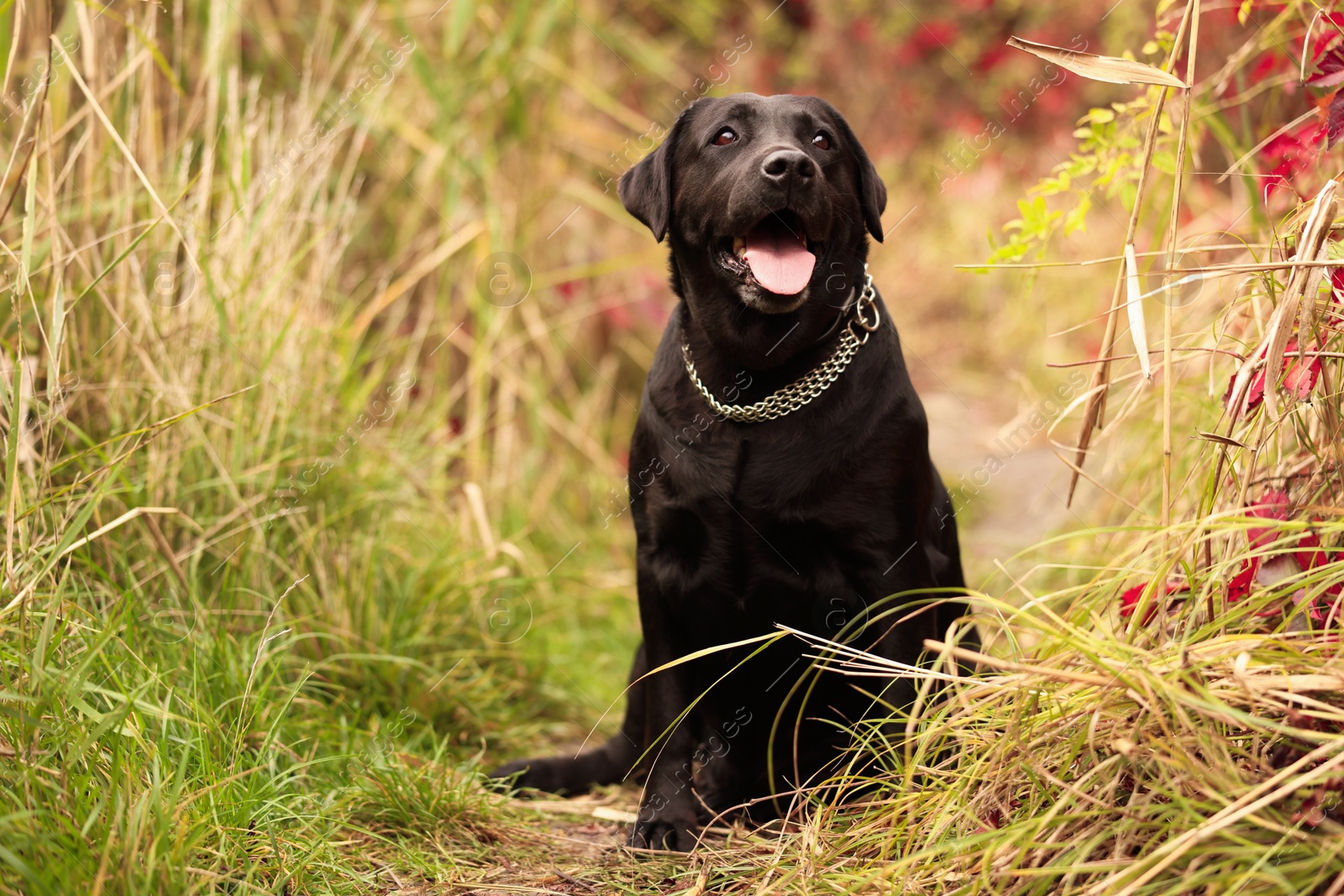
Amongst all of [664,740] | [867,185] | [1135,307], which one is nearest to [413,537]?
[664,740]

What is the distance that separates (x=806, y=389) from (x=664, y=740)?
0.74 meters

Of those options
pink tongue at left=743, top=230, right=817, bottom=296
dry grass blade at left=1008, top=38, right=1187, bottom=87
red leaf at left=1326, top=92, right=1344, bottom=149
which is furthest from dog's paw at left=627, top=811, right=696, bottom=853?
red leaf at left=1326, top=92, right=1344, bottom=149

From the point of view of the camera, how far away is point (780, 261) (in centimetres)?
221

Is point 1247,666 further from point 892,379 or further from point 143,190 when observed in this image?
point 143,190

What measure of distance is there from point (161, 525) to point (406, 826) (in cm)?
99

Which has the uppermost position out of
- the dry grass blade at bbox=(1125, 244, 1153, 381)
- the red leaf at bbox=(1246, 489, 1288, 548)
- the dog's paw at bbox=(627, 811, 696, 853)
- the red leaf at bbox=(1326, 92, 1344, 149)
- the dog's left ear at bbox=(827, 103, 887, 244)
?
the red leaf at bbox=(1326, 92, 1344, 149)

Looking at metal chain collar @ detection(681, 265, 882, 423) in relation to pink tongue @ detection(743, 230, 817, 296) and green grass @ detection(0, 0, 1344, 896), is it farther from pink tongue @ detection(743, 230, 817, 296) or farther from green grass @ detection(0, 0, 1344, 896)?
green grass @ detection(0, 0, 1344, 896)

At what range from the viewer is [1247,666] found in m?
1.51

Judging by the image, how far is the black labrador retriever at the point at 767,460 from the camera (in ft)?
7.04

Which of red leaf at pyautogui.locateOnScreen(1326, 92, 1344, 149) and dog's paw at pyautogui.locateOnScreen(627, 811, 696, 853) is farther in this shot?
dog's paw at pyautogui.locateOnScreen(627, 811, 696, 853)

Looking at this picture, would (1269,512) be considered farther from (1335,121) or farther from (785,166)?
(785,166)

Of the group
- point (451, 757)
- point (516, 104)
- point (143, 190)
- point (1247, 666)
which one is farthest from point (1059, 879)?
point (516, 104)

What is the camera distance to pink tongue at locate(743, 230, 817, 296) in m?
2.16

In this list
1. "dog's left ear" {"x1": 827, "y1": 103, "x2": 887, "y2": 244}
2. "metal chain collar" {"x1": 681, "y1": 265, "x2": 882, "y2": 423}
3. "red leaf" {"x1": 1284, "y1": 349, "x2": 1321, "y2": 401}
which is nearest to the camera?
"red leaf" {"x1": 1284, "y1": 349, "x2": 1321, "y2": 401}
